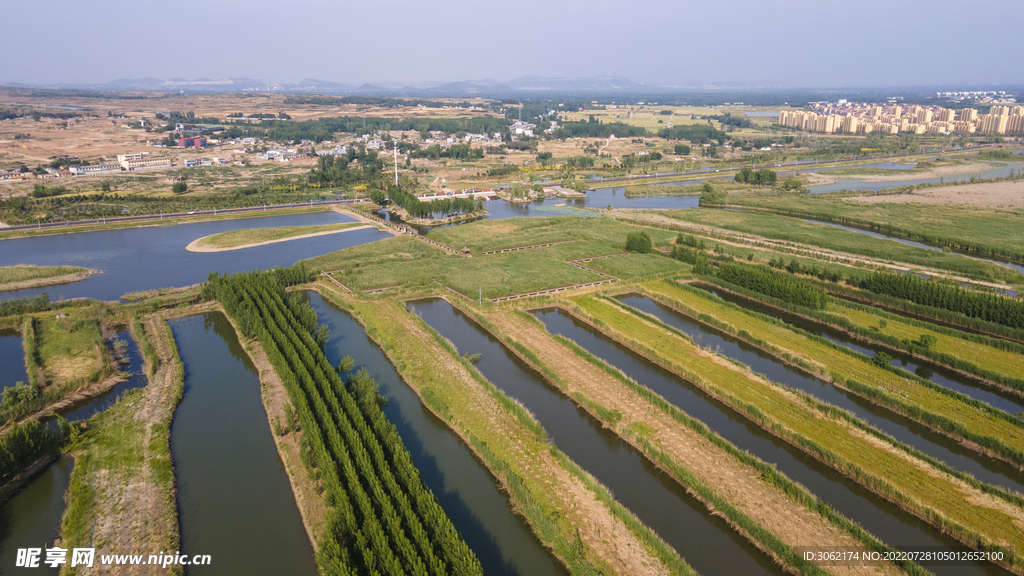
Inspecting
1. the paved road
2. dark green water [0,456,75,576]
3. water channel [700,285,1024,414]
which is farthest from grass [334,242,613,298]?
the paved road

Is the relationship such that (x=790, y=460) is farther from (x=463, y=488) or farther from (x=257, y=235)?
(x=257, y=235)

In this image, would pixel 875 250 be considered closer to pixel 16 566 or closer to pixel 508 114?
pixel 16 566

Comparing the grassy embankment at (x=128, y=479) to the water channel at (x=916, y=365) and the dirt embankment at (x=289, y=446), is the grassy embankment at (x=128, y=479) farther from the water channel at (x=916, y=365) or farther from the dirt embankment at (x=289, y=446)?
the water channel at (x=916, y=365)

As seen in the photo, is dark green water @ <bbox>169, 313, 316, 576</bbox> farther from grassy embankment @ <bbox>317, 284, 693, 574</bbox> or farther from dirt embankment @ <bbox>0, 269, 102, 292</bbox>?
dirt embankment @ <bbox>0, 269, 102, 292</bbox>

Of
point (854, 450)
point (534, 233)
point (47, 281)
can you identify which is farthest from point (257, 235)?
point (854, 450)

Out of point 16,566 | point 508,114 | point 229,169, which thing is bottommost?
point 16,566

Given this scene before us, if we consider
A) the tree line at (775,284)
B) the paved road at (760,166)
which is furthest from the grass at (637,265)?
the paved road at (760,166)

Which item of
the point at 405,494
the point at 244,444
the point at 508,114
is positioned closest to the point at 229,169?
the point at 244,444
